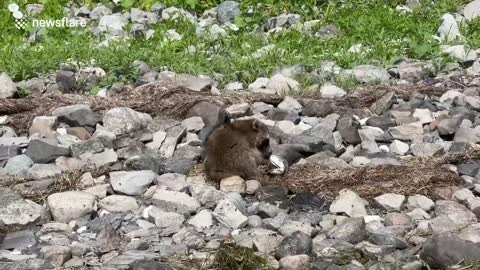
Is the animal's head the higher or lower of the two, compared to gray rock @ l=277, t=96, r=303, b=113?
higher

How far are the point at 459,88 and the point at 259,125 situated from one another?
2916 millimetres

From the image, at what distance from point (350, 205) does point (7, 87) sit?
13.1 feet

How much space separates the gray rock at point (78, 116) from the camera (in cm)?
814

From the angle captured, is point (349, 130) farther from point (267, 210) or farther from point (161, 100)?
point (161, 100)

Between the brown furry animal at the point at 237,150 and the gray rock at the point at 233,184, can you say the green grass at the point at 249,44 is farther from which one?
the gray rock at the point at 233,184

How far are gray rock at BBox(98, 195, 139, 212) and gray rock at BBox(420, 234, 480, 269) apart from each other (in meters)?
2.00

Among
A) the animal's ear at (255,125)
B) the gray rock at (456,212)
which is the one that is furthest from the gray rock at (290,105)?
the gray rock at (456,212)

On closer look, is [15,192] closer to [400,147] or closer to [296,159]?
[296,159]

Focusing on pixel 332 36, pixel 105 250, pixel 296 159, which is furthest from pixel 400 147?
pixel 332 36

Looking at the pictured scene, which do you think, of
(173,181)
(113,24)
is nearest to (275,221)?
(173,181)

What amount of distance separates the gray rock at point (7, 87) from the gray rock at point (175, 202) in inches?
119

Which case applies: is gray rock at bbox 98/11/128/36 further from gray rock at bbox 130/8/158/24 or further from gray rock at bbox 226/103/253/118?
gray rock at bbox 226/103/253/118

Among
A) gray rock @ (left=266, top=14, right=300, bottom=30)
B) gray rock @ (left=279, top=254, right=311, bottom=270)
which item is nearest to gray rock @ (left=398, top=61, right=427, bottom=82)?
gray rock @ (left=266, top=14, right=300, bottom=30)

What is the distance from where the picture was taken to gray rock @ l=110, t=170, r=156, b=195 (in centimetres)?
661
